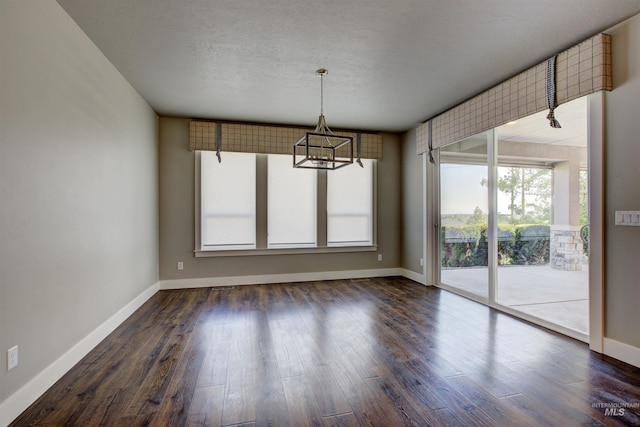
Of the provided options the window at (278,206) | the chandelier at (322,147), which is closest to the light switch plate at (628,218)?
Answer: the chandelier at (322,147)

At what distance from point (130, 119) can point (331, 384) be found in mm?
3479

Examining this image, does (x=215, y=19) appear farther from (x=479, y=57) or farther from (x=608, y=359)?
(x=608, y=359)

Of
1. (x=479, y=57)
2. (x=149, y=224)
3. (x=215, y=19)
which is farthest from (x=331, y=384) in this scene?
(x=149, y=224)

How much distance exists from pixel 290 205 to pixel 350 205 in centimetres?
108

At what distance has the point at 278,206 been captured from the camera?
513 cm

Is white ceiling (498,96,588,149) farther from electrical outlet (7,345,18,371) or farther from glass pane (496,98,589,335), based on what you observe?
electrical outlet (7,345,18,371)

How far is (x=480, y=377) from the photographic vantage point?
2172 mm

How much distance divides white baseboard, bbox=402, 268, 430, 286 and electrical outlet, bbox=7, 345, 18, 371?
4674 mm

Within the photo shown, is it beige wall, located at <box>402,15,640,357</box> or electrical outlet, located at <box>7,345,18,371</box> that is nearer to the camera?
electrical outlet, located at <box>7,345,18,371</box>

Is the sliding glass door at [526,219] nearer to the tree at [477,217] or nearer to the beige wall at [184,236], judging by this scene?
the tree at [477,217]

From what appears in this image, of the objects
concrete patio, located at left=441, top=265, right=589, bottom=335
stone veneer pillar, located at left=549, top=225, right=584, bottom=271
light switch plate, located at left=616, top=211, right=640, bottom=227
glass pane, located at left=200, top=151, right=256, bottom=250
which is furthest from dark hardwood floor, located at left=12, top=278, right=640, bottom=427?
glass pane, located at left=200, top=151, right=256, bottom=250

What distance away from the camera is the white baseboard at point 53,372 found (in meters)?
1.72

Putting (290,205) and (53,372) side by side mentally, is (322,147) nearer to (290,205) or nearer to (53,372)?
(290,205)

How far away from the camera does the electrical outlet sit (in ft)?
5.60
